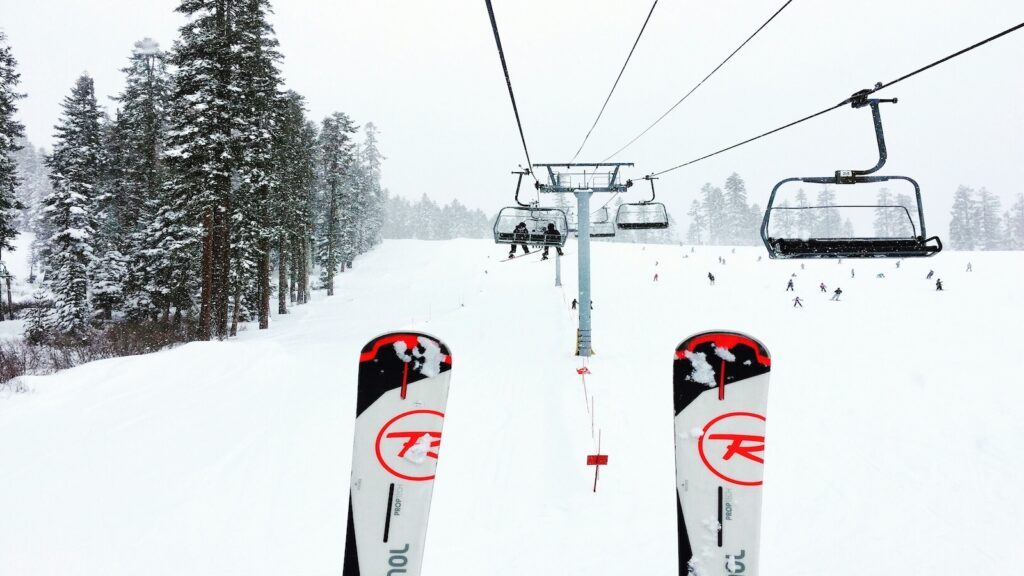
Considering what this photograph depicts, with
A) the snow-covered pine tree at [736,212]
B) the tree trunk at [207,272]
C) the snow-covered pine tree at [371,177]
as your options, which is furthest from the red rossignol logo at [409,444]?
the snow-covered pine tree at [736,212]

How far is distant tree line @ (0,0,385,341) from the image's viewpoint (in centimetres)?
1736

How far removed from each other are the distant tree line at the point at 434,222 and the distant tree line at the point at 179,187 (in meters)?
69.3

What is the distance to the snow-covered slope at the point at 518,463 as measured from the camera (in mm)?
5449

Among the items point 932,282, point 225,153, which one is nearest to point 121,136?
point 225,153

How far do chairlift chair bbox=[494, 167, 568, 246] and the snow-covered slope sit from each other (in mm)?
4058

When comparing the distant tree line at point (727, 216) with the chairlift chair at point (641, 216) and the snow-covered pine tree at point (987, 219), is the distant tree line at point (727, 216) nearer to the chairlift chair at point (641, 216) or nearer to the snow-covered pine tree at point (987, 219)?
the snow-covered pine tree at point (987, 219)

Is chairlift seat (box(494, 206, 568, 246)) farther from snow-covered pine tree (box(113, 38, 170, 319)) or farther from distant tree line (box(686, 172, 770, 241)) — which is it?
distant tree line (box(686, 172, 770, 241))

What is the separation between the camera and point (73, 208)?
74.1 feet

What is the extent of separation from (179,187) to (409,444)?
19449mm

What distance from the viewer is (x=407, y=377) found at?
12.5 feet

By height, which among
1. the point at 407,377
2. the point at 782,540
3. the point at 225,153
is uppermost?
the point at 225,153

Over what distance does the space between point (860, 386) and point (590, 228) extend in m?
9.25

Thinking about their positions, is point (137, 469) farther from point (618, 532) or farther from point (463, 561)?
point (618, 532)

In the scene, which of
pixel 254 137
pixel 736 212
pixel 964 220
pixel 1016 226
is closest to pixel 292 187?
pixel 254 137
